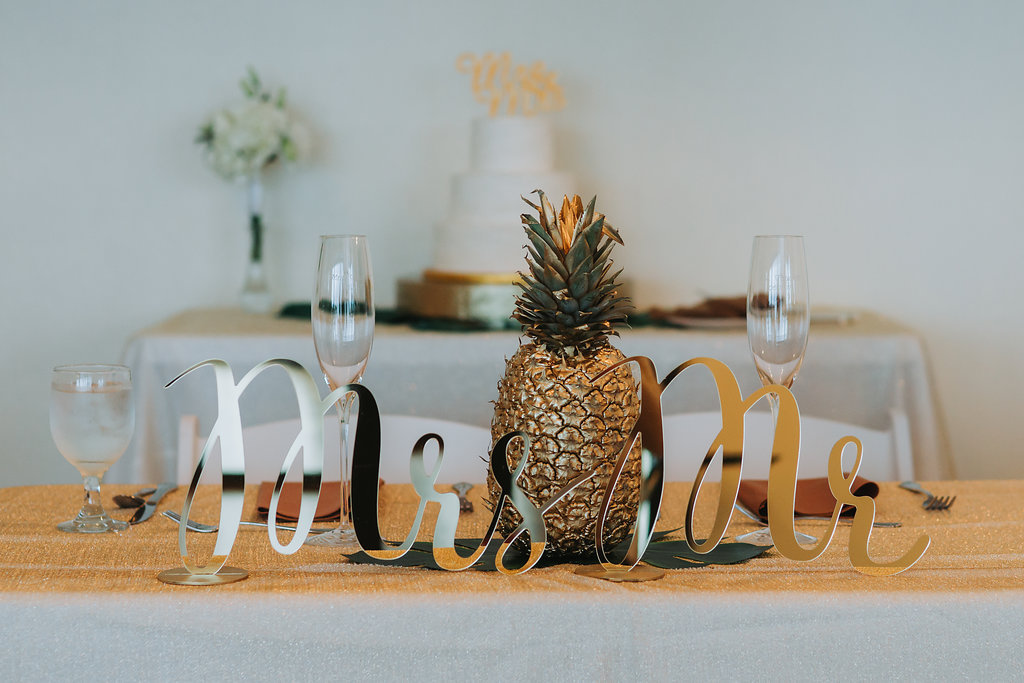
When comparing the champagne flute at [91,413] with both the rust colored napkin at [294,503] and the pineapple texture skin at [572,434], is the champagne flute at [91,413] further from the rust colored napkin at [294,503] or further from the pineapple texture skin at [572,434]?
the pineapple texture skin at [572,434]

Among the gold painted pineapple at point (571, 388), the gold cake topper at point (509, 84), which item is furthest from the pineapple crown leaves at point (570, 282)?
the gold cake topper at point (509, 84)

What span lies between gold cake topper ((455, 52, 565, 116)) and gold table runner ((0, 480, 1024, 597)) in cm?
167

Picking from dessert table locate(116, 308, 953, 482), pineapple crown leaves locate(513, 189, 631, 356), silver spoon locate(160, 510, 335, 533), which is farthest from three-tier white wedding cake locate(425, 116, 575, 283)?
pineapple crown leaves locate(513, 189, 631, 356)

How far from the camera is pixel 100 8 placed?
2.53m

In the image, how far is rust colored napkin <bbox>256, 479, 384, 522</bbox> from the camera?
0.90m

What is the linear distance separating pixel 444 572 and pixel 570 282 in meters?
0.23

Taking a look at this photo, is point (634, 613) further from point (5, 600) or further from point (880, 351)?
point (880, 351)

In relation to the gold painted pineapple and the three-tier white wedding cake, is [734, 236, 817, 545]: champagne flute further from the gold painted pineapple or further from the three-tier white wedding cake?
the three-tier white wedding cake

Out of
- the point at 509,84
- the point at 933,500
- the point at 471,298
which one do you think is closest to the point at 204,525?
the point at 933,500

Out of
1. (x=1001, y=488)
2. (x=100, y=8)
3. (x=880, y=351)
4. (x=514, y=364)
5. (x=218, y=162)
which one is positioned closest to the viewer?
(x=514, y=364)

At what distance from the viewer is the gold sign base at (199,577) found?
65cm

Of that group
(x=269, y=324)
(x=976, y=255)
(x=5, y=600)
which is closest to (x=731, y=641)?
(x=5, y=600)

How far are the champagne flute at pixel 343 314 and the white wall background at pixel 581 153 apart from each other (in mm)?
1858

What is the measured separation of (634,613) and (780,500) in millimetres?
145
